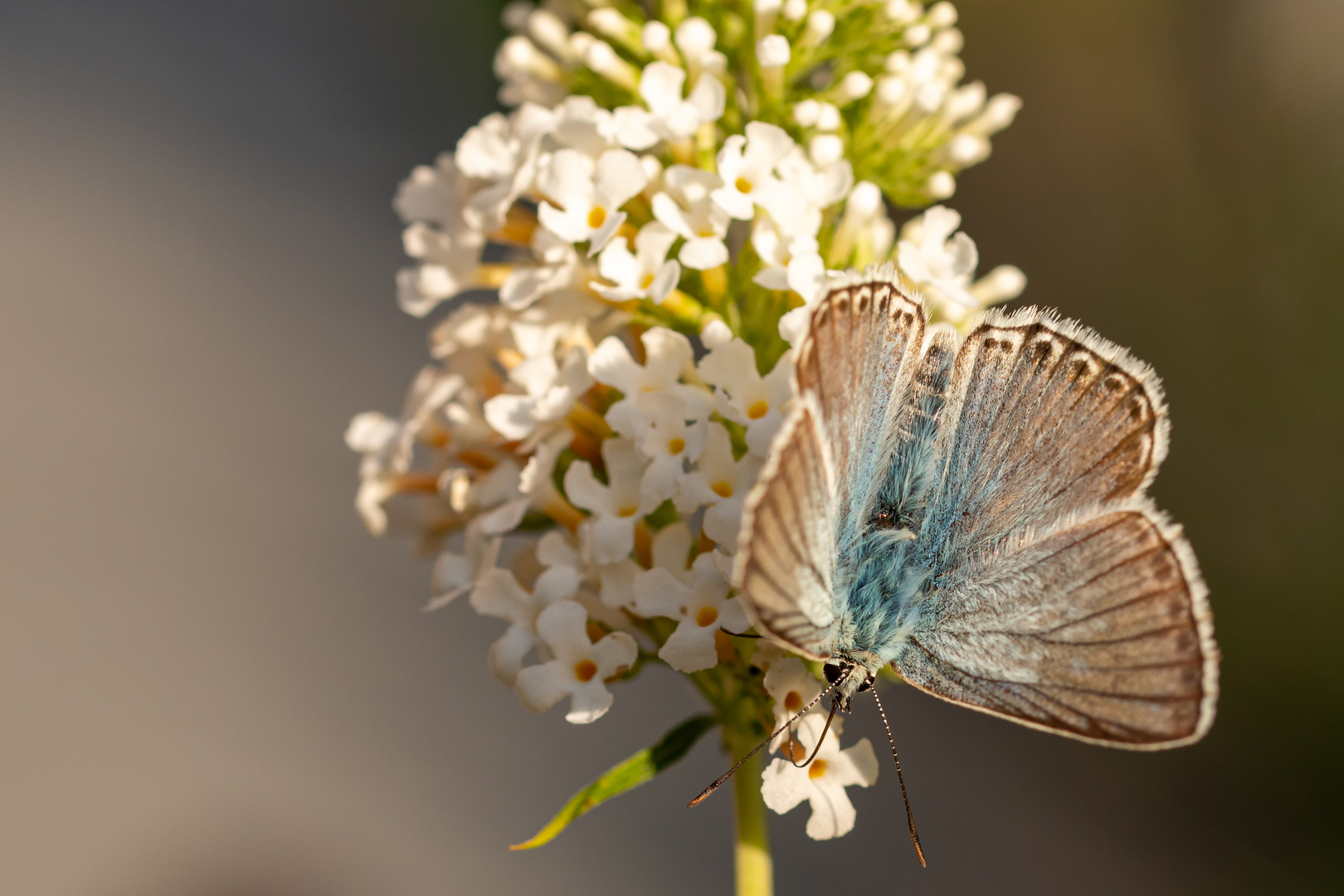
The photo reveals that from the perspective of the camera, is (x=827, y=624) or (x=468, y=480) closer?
(x=827, y=624)

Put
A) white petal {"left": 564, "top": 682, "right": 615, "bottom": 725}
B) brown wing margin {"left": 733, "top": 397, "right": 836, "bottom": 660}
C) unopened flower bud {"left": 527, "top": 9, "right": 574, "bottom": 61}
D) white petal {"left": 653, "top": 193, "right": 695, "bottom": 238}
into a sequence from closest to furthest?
brown wing margin {"left": 733, "top": 397, "right": 836, "bottom": 660}, white petal {"left": 564, "top": 682, "right": 615, "bottom": 725}, white petal {"left": 653, "top": 193, "right": 695, "bottom": 238}, unopened flower bud {"left": 527, "top": 9, "right": 574, "bottom": 61}

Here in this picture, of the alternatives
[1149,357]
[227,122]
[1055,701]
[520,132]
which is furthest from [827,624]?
[227,122]

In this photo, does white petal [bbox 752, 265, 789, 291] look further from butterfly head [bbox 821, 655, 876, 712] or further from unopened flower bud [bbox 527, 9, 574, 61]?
unopened flower bud [bbox 527, 9, 574, 61]

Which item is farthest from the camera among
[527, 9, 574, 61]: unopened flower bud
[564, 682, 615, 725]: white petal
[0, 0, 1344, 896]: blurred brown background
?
[0, 0, 1344, 896]: blurred brown background

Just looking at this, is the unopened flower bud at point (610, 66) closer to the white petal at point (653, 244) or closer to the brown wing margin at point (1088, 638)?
the white petal at point (653, 244)

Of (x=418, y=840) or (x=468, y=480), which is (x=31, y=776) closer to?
(x=418, y=840)

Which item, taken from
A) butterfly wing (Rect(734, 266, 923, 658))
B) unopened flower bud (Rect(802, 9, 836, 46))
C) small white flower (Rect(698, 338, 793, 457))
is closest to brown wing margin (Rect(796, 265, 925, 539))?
butterfly wing (Rect(734, 266, 923, 658))
